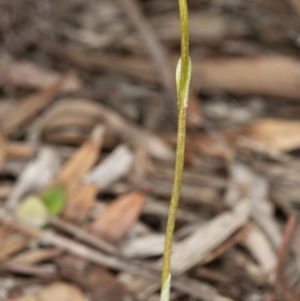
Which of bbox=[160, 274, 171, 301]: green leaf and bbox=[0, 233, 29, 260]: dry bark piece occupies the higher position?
bbox=[160, 274, 171, 301]: green leaf

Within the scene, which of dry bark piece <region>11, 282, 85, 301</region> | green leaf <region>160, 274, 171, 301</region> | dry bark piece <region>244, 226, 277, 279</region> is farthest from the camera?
dry bark piece <region>244, 226, 277, 279</region>

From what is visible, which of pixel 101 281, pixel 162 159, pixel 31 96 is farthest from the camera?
pixel 31 96

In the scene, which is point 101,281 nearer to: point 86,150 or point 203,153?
point 86,150

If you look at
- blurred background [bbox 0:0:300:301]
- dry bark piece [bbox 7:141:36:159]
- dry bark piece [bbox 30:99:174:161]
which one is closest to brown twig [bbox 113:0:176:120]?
blurred background [bbox 0:0:300:301]

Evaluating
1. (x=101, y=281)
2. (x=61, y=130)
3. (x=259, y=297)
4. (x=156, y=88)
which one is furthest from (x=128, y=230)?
(x=156, y=88)

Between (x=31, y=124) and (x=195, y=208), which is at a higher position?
(x=31, y=124)

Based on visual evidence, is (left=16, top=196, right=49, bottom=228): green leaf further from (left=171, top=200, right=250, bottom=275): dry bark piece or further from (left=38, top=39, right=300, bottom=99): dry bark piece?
(left=38, top=39, right=300, bottom=99): dry bark piece
